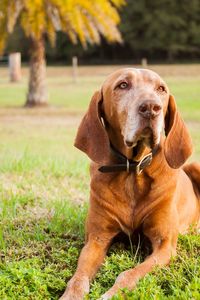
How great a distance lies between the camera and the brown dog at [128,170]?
4.10 m

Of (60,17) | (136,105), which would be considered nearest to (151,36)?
(60,17)

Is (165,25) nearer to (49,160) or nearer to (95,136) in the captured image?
(49,160)

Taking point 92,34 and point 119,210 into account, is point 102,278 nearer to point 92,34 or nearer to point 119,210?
point 119,210

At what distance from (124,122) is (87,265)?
1.01 m

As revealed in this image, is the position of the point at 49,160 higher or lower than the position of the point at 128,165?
lower

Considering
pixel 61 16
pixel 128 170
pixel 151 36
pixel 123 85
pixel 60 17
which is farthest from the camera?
pixel 151 36

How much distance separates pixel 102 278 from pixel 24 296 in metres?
0.56

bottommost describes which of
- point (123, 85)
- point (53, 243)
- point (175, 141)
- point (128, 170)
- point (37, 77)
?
point (53, 243)

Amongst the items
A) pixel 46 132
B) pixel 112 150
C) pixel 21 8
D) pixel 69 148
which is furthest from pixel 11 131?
pixel 112 150

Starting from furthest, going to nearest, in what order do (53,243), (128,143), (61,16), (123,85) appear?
(61,16) < (53,243) < (123,85) < (128,143)

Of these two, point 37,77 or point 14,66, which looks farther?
point 14,66

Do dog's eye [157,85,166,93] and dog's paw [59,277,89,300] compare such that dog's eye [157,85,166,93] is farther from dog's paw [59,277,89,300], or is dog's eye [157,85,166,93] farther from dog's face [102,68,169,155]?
dog's paw [59,277,89,300]

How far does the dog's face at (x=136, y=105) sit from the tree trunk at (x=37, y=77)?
17.1 meters

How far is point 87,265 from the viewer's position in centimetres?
399
